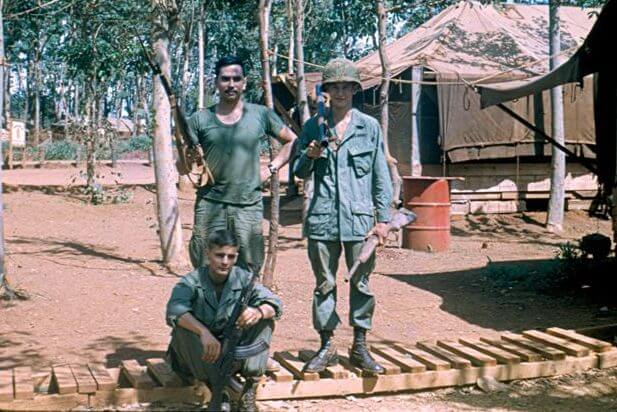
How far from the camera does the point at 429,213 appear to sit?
11.8 metres

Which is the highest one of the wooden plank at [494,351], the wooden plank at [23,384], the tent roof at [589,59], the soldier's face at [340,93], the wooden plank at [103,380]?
the tent roof at [589,59]

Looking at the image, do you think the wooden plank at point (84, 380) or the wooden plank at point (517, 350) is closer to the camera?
the wooden plank at point (84, 380)

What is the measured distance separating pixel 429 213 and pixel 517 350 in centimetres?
616

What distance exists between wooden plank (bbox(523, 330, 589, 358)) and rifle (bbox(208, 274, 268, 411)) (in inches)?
102

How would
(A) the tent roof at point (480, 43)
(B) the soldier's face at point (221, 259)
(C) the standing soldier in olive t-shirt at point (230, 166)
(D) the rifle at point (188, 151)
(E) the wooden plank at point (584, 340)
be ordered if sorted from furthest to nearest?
(A) the tent roof at point (480, 43) < (E) the wooden plank at point (584, 340) < (C) the standing soldier in olive t-shirt at point (230, 166) < (D) the rifle at point (188, 151) < (B) the soldier's face at point (221, 259)

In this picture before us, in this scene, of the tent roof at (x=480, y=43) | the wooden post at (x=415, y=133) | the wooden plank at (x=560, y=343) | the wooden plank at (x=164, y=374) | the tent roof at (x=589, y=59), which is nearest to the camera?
the wooden plank at (x=164, y=374)

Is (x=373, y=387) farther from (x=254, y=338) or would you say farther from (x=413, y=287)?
(x=413, y=287)

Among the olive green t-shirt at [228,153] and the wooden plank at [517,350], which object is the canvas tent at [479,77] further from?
the olive green t-shirt at [228,153]

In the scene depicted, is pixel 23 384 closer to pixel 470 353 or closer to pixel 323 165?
pixel 323 165

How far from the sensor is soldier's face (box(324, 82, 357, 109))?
4.93 m

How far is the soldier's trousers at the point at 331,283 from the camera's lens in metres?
4.96

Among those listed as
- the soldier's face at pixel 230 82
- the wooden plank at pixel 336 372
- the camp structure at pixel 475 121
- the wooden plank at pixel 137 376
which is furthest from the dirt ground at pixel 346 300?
the soldier's face at pixel 230 82

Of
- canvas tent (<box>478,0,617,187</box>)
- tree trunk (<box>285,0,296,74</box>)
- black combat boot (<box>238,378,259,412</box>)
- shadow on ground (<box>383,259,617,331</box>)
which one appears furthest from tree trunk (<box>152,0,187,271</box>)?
black combat boot (<box>238,378,259,412</box>)

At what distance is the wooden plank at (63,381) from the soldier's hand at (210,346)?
886 mm
